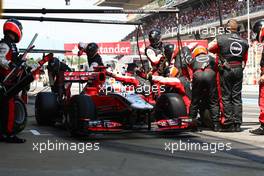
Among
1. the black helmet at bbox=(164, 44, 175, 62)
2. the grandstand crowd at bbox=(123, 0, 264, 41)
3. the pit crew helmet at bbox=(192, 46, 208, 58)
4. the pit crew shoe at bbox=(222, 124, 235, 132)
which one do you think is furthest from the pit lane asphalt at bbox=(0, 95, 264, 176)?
the grandstand crowd at bbox=(123, 0, 264, 41)

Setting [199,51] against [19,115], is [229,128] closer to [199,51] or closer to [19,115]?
[199,51]

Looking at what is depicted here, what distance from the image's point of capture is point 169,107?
7754 millimetres

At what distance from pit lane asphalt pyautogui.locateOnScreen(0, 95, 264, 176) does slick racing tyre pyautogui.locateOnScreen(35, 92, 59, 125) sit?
52.8 inches

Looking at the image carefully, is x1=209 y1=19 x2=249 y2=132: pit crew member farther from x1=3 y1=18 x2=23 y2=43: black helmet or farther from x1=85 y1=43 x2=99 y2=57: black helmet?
x1=3 y1=18 x2=23 y2=43: black helmet

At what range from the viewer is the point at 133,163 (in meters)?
5.58

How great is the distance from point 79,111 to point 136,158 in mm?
1670

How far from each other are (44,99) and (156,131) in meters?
2.63

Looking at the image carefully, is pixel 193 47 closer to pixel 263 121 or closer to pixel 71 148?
pixel 263 121

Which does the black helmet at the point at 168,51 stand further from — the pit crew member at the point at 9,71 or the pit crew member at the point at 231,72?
the pit crew member at the point at 9,71

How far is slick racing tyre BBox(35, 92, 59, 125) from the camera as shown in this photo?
9273 millimetres

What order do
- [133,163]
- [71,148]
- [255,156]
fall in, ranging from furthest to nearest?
1. [71,148]
2. [255,156]
3. [133,163]

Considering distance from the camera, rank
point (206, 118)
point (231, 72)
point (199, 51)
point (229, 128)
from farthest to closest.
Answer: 1. point (206, 118)
2. point (199, 51)
3. point (229, 128)
4. point (231, 72)

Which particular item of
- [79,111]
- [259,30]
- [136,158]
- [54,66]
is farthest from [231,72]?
[54,66]

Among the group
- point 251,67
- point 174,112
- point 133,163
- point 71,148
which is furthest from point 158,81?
point 251,67
